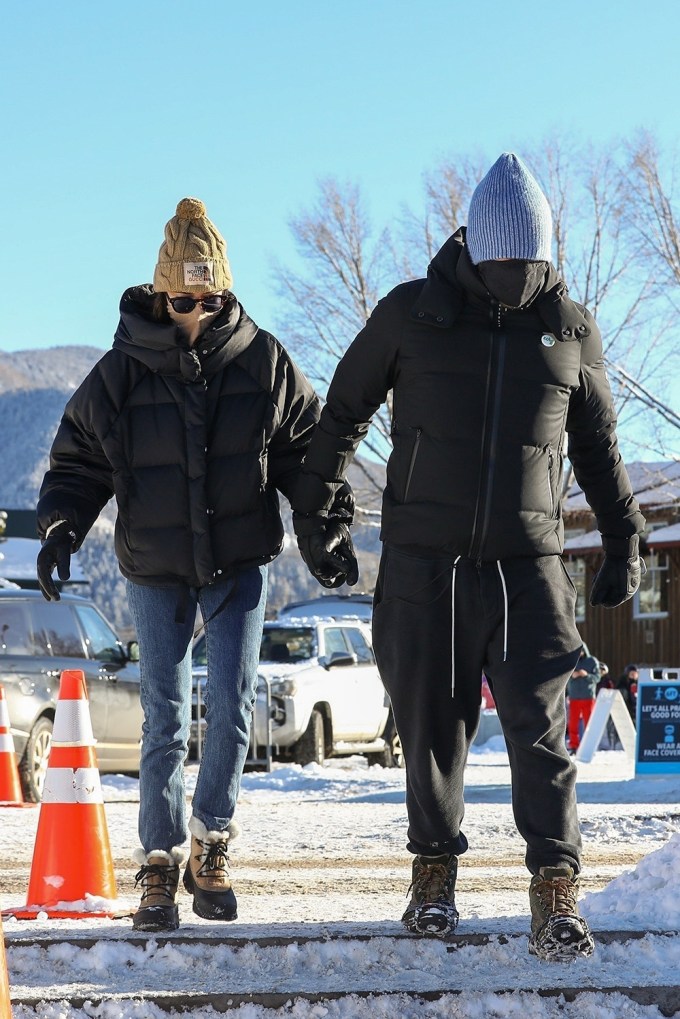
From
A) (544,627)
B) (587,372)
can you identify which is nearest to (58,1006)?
(544,627)

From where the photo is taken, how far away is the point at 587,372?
177 inches

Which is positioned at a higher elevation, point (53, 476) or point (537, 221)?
point (537, 221)

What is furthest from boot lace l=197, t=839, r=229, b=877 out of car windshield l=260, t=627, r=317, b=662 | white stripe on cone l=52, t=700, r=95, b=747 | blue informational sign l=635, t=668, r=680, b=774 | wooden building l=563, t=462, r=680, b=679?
wooden building l=563, t=462, r=680, b=679

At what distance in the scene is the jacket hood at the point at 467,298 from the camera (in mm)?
4289

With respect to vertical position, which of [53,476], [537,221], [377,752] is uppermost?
[537,221]

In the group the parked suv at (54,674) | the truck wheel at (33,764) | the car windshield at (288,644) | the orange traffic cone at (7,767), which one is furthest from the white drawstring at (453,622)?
the car windshield at (288,644)

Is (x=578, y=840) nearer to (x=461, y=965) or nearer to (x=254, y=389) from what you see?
(x=461, y=965)

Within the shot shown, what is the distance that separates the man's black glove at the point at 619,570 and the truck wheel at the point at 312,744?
11736mm

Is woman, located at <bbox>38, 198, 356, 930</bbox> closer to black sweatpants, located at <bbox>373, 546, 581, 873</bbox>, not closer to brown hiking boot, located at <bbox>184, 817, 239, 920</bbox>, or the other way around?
brown hiking boot, located at <bbox>184, 817, 239, 920</bbox>

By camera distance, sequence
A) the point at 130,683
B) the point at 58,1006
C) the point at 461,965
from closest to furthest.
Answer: the point at 58,1006
the point at 461,965
the point at 130,683

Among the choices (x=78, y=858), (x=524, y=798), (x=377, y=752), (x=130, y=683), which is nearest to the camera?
(x=524, y=798)

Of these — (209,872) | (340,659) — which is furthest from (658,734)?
(209,872)

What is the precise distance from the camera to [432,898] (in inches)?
172

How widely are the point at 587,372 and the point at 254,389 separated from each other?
1043 mm
